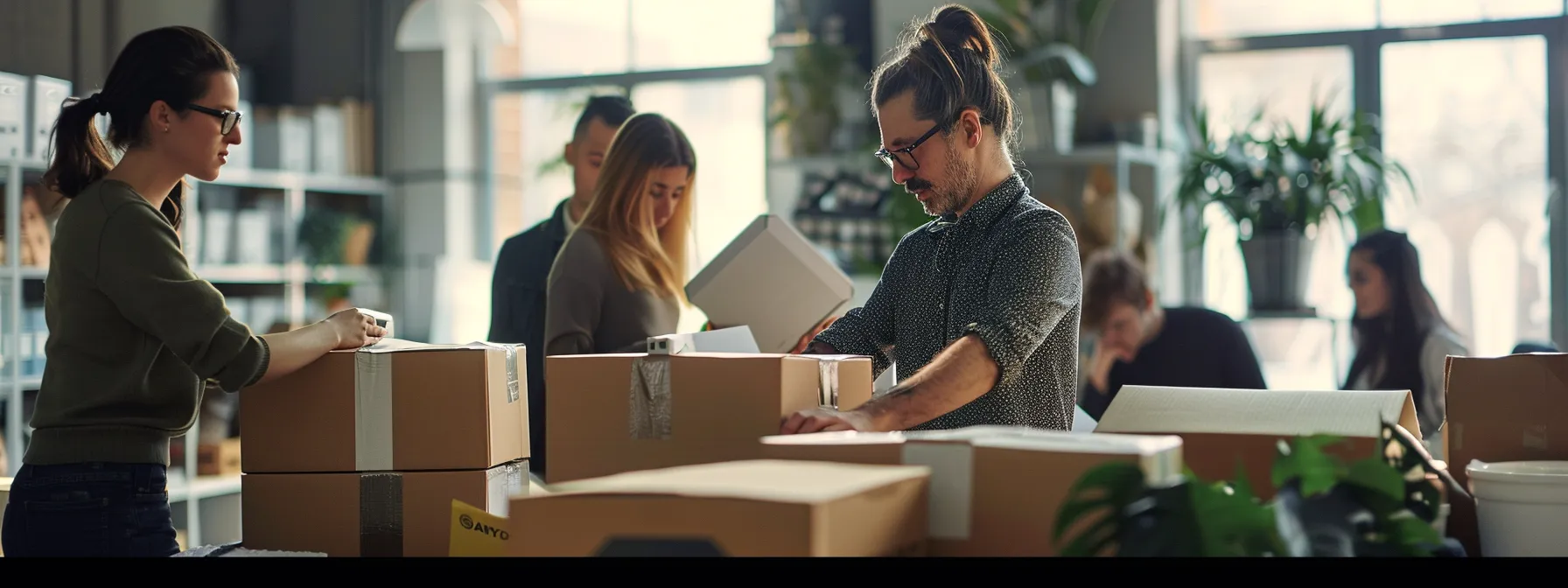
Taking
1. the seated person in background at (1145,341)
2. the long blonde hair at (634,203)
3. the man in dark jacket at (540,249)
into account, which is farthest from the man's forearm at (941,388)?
the seated person in background at (1145,341)

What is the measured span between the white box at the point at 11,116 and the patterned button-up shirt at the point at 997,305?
3.43 m

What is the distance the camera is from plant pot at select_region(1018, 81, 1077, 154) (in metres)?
4.66

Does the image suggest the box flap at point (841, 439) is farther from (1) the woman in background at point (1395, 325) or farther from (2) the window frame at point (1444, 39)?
(2) the window frame at point (1444, 39)

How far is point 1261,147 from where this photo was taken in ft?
15.9

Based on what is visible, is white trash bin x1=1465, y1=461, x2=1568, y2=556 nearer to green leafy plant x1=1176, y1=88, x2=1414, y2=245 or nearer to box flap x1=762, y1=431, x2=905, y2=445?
box flap x1=762, y1=431, x2=905, y2=445

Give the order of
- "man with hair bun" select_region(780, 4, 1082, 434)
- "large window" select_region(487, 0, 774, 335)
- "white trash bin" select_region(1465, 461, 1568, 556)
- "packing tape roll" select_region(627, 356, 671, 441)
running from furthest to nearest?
"large window" select_region(487, 0, 774, 335) < "man with hair bun" select_region(780, 4, 1082, 434) < "packing tape roll" select_region(627, 356, 671, 441) < "white trash bin" select_region(1465, 461, 1568, 556)

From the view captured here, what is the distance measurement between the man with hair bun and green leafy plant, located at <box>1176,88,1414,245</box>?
2754mm

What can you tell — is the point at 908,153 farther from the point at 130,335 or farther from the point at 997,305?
the point at 130,335

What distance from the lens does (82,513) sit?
1.59m

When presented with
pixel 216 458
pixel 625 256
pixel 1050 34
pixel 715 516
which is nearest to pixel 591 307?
pixel 625 256

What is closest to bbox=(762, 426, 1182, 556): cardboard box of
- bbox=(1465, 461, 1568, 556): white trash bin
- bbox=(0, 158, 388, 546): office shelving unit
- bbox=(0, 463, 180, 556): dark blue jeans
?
bbox=(1465, 461, 1568, 556): white trash bin

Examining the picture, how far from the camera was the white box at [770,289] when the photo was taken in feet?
7.66

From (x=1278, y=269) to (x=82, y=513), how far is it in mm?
3849
